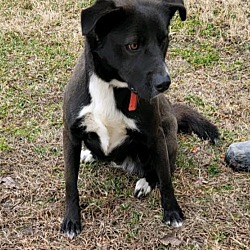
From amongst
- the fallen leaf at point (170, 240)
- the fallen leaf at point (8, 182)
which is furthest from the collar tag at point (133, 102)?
the fallen leaf at point (8, 182)

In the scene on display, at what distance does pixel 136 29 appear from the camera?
9.82 ft

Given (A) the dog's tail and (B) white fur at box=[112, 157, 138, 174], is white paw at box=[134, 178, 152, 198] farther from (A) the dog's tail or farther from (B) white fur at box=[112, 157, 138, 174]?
(A) the dog's tail

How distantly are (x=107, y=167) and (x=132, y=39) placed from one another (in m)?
1.42

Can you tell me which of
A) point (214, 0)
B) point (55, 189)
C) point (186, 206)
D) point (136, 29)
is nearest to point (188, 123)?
point (186, 206)

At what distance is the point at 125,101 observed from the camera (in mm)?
3432

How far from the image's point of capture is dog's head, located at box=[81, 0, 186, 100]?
9.76ft

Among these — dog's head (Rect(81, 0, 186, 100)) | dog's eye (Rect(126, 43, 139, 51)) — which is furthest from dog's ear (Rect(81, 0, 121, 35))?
dog's eye (Rect(126, 43, 139, 51))

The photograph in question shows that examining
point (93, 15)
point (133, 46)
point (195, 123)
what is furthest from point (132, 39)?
point (195, 123)

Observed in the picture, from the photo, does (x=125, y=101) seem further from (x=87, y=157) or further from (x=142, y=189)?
(x=87, y=157)

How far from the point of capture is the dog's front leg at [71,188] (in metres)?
3.61

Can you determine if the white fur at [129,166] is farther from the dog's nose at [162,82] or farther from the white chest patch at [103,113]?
the dog's nose at [162,82]

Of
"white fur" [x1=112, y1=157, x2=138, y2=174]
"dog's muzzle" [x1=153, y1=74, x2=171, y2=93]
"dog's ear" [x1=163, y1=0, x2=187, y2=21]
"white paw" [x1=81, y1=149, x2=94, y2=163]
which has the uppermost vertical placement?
"dog's ear" [x1=163, y1=0, x2=187, y2=21]

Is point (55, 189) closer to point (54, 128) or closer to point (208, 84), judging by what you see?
point (54, 128)

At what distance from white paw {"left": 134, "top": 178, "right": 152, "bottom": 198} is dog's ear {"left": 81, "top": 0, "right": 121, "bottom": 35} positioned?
1314 mm
